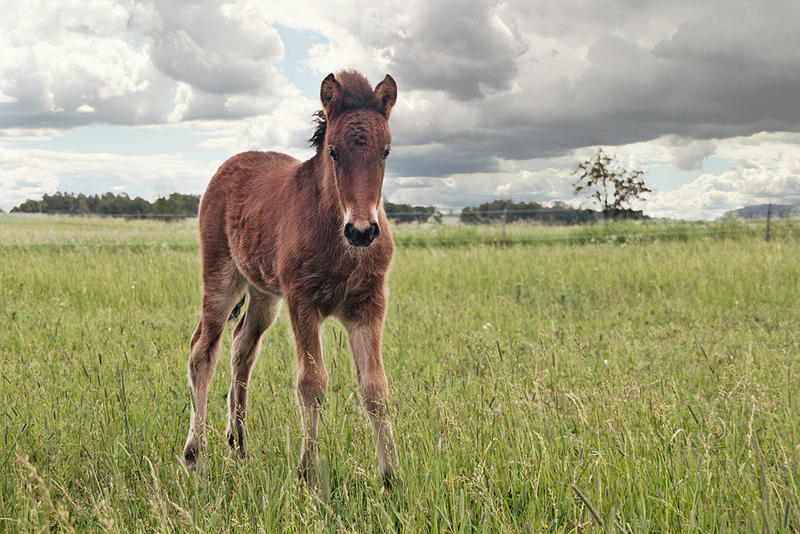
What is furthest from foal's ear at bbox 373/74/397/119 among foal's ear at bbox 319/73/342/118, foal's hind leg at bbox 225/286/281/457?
foal's hind leg at bbox 225/286/281/457

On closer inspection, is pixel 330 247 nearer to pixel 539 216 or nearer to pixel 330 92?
pixel 330 92

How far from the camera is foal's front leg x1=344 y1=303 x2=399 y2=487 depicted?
2.98 meters

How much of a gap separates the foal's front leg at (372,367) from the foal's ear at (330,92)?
1235 mm

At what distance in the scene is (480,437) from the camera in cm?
298

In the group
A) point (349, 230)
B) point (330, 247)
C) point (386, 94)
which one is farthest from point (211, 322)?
point (386, 94)

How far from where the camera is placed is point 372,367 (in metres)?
3.25

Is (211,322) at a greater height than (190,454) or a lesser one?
greater

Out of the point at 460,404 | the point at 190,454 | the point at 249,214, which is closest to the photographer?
the point at 460,404

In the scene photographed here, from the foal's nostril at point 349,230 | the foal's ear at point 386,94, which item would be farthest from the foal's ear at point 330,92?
the foal's nostril at point 349,230

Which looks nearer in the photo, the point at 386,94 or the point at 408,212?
the point at 386,94

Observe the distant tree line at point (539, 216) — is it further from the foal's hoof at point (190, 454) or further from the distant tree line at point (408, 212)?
the foal's hoof at point (190, 454)

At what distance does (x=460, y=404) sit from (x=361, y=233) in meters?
1.38

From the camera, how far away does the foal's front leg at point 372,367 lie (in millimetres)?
2982

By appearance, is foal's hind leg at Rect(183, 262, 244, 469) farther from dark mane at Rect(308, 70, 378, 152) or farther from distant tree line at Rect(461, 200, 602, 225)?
distant tree line at Rect(461, 200, 602, 225)
